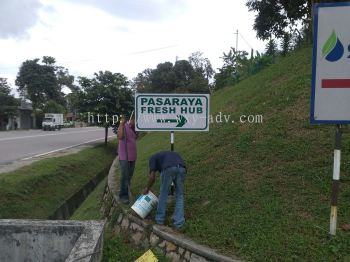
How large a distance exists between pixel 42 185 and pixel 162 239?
276 inches

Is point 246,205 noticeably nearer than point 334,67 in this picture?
No

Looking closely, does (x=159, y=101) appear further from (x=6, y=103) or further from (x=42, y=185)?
(x=6, y=103)

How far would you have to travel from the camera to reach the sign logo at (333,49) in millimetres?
4828

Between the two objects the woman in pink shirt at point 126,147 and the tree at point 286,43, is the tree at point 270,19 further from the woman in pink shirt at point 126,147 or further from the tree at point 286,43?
the woman in pink shirt at point 126,147

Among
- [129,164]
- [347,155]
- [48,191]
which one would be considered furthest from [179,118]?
[48,191]

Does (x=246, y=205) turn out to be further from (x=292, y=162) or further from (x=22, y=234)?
(x=22, y=234)

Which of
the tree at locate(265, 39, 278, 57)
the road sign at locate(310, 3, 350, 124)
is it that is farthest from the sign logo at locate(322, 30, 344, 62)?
the tree at locate(265, 39, 278, 57)

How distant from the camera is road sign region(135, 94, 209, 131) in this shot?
673 centimetres

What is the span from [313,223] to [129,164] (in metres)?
3.39

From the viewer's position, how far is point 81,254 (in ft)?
15.0

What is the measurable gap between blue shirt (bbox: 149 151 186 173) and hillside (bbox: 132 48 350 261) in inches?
31.6

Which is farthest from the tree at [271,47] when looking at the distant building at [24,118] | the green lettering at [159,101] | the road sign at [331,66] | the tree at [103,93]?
the distant building at [24,118]

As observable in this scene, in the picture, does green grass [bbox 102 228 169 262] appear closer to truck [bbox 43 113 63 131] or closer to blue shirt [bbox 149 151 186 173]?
blue shirt [bbox 149 151 186 173]

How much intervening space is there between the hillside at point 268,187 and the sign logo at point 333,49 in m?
1.93
